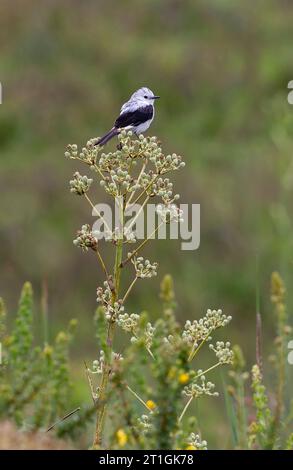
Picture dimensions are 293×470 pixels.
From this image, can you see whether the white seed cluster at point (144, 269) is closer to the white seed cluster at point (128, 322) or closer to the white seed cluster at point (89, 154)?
the white seed cluster at point (128, 322)

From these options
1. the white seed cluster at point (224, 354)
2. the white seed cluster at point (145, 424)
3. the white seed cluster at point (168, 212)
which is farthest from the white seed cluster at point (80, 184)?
the white seed cluster at point (145, 424)

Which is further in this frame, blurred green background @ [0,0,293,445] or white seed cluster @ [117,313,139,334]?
blurred green background @ [0,0,293,445]

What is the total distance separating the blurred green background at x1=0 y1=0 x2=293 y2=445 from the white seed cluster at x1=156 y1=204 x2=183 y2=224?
7.67 metres

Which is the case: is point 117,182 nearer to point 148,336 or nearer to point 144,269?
point 144,269

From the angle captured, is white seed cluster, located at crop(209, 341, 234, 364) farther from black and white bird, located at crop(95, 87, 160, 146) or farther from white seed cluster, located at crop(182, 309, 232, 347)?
black and white bird, located at crop(95, 87, 160, 146)

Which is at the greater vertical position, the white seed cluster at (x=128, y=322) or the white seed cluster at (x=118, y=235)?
the white seed cluster at (x=118, y=235)

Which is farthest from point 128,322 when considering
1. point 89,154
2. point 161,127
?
point 161,127

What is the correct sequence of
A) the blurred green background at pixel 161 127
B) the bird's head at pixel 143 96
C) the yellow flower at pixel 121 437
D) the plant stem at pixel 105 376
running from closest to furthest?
the yellow flower at pixel 121 437 → the plant stem at pixel 105 376 → the bird's head at pixel 143 96 → the blurred green background at pixel 161 127

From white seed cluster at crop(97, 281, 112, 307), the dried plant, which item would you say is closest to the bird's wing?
the dried plant

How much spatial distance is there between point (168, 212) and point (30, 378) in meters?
1.02

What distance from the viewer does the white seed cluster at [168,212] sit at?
366cm

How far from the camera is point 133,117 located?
482 cm

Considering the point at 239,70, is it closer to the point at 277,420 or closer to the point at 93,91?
the point at 93,91

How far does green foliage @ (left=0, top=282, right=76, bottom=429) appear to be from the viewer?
2.91m
